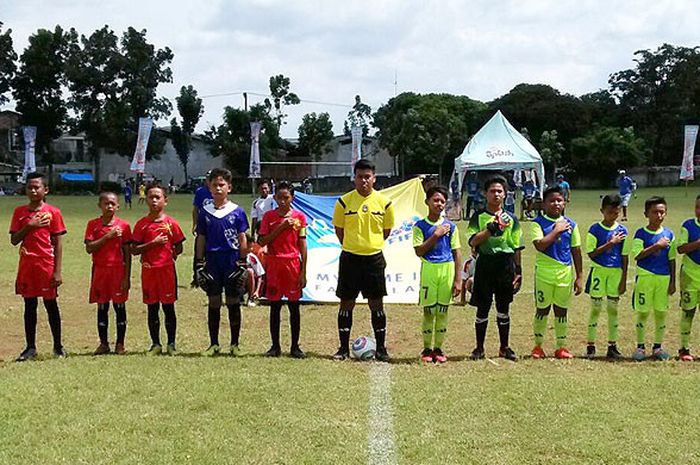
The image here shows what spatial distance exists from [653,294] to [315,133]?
226 ft

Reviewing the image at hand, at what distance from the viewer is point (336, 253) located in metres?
11.6

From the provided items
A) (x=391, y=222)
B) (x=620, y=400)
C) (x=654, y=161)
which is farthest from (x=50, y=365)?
(x=654, y=161)

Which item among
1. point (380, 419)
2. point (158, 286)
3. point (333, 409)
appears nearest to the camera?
point (380, 419)

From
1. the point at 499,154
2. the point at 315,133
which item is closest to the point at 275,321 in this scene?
the point at 499,154

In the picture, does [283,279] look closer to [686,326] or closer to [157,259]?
[157,259]

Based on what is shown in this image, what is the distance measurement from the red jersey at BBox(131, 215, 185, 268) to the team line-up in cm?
1

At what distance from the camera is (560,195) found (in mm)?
7578

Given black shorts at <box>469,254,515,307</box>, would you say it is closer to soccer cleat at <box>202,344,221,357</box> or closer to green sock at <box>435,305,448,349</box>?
green sock at <box>435,305,448,349</box>

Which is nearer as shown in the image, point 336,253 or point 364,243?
point 364,243

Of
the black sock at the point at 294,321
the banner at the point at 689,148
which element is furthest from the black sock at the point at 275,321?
the banner at the point at 689,148

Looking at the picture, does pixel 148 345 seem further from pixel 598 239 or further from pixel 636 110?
pixel 636 110

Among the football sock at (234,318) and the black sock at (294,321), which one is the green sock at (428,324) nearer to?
the black sock at (294,321)

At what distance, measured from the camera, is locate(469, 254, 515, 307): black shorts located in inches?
294

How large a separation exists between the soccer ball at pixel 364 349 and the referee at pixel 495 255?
1058mm
